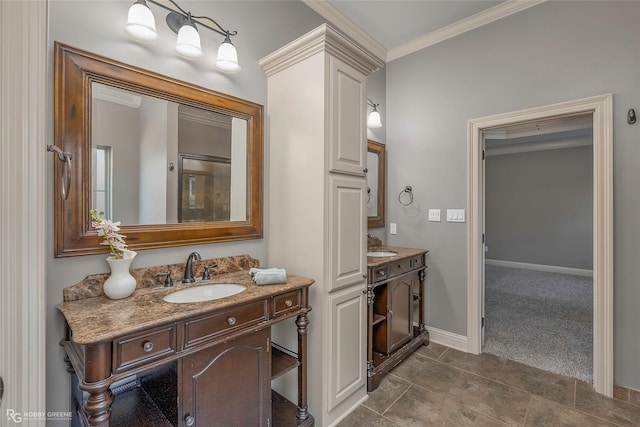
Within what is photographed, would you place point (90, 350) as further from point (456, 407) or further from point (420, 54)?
point (420, 54)

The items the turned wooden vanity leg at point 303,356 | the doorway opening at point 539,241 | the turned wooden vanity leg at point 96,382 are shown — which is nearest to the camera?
the turned wooden vanity leg at point 96,382

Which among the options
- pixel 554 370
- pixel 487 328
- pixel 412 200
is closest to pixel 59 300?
pixel 412 200

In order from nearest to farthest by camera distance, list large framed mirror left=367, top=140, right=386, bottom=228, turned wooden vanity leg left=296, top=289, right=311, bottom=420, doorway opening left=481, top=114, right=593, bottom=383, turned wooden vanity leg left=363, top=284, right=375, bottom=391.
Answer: turned wooden vanity leg left=296, top=289, right=311, bottom=420, turned wooden vanity leg left=363, top=284, right=375, bottom=391, large framed mirror left=367, top=140, right=386, bottom=228, doorway opening left=481, top=114, right=593, bottom=383

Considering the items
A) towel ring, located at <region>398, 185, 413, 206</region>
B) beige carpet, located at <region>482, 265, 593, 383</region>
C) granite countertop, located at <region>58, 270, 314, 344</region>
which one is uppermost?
towel ring, located at <region>398, 185, 413, 206</region>

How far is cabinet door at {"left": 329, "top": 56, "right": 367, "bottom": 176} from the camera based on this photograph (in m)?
1.76

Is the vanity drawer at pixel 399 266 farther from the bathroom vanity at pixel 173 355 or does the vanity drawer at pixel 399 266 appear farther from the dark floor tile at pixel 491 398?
the bathroom vanity at pixel 173 355

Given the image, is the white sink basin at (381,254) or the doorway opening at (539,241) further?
the doorway opening at (539,241)

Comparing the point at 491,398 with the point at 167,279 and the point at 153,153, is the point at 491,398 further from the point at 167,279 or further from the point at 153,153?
the point at 153,153

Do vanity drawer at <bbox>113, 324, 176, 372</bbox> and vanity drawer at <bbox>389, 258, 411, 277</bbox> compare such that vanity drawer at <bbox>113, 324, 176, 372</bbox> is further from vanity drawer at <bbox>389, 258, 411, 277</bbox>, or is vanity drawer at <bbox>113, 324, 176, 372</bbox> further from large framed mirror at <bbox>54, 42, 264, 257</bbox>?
vanity drawer at <bbox>389, 258, 411, 277</bbox>

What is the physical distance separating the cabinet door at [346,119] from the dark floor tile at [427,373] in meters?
1.62

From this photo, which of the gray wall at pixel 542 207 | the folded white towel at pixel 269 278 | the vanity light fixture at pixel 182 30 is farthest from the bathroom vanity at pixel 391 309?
the gray wall at pixel 542 207

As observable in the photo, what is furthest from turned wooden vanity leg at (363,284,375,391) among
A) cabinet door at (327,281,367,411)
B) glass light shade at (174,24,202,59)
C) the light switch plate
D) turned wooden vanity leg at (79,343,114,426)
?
glass light shade at (174,24,202,59)

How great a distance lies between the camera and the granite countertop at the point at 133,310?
0.99 meters

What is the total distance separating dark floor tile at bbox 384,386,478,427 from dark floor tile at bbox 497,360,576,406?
1.84 feet
